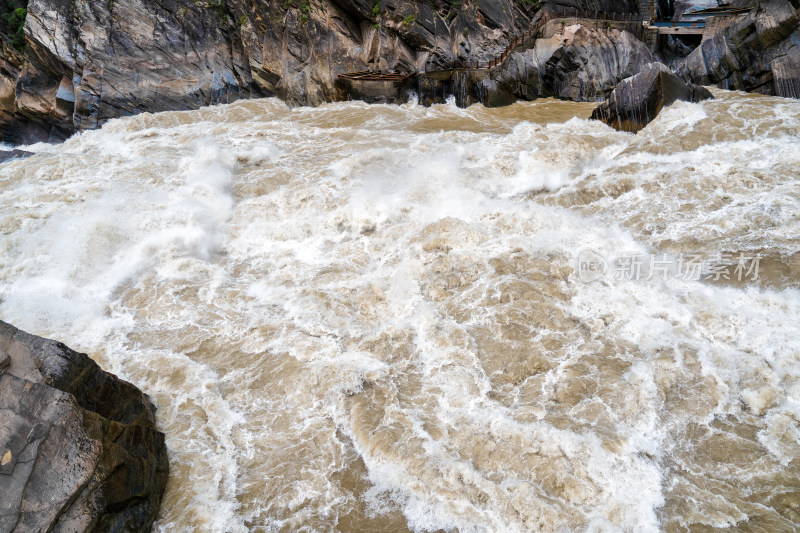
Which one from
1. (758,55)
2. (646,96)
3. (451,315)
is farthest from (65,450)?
(758,55)

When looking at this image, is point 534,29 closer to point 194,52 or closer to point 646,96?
point 646,96

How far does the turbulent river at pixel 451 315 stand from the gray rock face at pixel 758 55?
1.94 m

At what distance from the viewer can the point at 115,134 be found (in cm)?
1521

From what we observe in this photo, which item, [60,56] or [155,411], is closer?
[155,411]

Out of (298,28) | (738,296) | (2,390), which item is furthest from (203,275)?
(298,28)

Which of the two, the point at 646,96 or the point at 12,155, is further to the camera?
the point at 12,155

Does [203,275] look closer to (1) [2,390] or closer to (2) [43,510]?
(1) [2,390]

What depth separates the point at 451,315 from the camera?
6.92m

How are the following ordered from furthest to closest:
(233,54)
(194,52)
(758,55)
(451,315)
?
(233,54)
(194,52)
(758,55)
(451,315)

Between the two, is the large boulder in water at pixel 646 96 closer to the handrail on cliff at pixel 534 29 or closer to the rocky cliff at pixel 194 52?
the handrail on cliff at pixel 534 29

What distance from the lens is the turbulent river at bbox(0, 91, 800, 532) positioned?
4617 mm

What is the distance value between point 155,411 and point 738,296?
7552 mm

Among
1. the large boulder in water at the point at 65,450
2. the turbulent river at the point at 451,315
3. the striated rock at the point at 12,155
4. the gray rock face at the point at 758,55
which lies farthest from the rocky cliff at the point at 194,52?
the large boulder in water at the point at 65,450

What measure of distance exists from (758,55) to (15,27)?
28.2 metres
